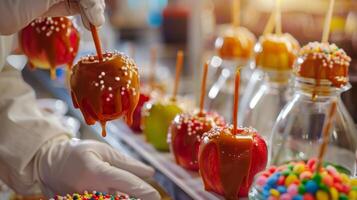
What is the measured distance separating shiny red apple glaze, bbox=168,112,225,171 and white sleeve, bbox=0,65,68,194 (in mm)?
238

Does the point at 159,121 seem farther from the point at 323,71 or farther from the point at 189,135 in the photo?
the point at 323,71

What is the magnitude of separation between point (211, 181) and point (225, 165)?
5 centimetres

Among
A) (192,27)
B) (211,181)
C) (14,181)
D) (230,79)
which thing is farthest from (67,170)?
(192,27)

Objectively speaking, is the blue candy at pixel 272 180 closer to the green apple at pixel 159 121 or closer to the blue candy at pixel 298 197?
the blue candy at pixel 298 197

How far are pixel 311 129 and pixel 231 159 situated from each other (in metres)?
0.29

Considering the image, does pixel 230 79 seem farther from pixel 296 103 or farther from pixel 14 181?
pixel 14 181

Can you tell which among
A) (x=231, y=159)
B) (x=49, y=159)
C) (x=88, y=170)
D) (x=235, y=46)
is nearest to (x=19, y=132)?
(x=49, y=159)

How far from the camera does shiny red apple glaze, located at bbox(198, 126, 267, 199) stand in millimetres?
847

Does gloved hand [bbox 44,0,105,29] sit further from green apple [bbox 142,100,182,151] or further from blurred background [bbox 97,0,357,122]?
blurred background [bbox 97,0,357,122]

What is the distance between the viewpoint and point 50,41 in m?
1.06

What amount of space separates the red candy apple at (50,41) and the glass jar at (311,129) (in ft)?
1.47

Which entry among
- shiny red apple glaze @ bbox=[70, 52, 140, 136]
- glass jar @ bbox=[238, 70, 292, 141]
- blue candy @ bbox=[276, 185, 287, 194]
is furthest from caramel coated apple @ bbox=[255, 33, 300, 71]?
blue candy @ bbox=[276, 185, 287, 194]

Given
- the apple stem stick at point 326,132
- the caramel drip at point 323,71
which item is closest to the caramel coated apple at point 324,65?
the caramel drip at point 323,71

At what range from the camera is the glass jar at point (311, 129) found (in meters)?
0.95
